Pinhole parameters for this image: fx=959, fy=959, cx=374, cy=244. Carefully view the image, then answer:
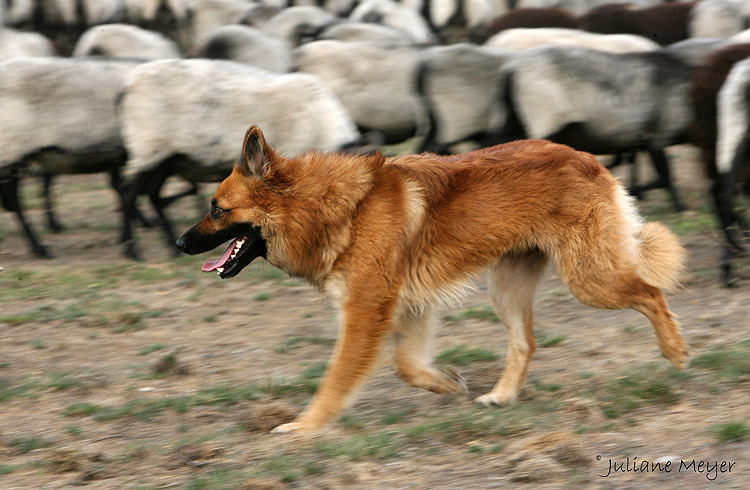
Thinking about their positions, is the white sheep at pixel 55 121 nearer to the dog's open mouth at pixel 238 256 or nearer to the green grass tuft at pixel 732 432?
the dog's open mouth at pixel 238 256

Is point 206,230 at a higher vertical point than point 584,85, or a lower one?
higher

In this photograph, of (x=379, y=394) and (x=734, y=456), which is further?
(x=379, y=394)

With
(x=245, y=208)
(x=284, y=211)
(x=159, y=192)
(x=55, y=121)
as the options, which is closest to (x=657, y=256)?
(x=284, y=211)

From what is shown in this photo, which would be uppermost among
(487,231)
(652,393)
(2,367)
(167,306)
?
(487,231)

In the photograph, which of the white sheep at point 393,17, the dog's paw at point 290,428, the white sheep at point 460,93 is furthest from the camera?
the white sheep at point 393,17

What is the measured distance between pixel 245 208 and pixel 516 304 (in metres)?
1.71

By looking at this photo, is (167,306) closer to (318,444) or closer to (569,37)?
(318,444)

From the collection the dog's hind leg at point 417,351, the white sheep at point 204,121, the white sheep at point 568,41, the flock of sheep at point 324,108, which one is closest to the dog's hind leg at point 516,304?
the dog's hind leg at point 417,351

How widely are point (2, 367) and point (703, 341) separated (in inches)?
184

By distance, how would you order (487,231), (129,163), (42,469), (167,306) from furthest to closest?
(129,163), (167,306), (487,231), (42,469)

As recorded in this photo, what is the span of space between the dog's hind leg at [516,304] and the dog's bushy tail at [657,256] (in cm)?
56

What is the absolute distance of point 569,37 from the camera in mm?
14148

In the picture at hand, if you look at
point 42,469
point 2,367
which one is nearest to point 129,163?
point 2,367

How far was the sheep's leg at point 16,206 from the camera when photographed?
10242mm
